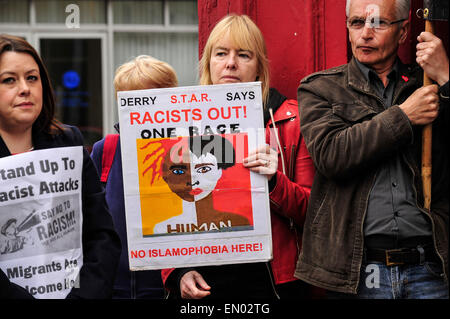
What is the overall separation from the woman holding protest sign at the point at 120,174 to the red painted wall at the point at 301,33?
0.49 metres

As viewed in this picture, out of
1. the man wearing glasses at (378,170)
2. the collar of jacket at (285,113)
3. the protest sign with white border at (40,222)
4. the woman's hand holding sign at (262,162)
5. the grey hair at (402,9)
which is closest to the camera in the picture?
the protest sign with white border at (40,222)

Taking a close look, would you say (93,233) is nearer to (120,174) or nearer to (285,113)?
(120,174)

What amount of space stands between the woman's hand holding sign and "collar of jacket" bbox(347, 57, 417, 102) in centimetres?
47

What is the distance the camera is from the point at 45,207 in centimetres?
247

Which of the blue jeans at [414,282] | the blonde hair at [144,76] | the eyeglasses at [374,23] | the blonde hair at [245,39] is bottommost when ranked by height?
the blue jeans at [414,282]

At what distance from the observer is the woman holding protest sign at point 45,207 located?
243cm

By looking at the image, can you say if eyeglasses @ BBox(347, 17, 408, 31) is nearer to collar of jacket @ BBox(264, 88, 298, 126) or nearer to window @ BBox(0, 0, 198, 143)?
collar of jacket @ BBox(264, 88, 298, 126)

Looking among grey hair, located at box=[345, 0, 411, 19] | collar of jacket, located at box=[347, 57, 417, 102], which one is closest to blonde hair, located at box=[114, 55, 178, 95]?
collar of jacket, located at box=[347, 57, 417, 102]

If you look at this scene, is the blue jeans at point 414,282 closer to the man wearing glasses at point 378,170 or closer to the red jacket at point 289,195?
the man wearing glasses at point 378,170

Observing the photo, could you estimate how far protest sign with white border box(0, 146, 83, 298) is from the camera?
2.42 m

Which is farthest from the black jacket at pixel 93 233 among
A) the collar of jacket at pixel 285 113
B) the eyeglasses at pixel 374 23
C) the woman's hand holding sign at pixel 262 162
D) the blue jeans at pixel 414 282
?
the eyeglasses at pixel 374 23

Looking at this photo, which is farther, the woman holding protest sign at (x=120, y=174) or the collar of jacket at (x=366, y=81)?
the woman holding protest sign at (x=120, y=174)

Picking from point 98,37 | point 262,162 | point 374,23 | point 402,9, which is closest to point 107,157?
point 262,162

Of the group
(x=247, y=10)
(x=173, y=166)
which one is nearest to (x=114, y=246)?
(x=173, y=166)
